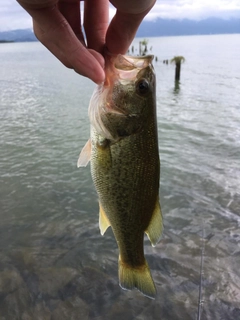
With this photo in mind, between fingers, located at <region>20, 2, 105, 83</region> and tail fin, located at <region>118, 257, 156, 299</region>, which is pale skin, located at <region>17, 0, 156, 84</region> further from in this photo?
tail fin, located at <region>118, 257, 156, 299</region>

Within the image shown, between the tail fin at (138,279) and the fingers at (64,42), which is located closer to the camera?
the fingers at (64,42)

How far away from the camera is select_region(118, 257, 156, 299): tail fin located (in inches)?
109

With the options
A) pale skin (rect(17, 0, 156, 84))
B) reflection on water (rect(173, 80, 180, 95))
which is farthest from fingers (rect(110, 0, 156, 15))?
reflection on water (rect(173, 80, 180, 95))

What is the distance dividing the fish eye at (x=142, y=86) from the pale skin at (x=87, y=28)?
0.84ft

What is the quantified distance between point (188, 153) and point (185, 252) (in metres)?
5.40

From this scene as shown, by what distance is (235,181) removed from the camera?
8539 millimetres

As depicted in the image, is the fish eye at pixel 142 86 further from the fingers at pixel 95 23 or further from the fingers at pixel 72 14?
the fingers at pixel 72 14

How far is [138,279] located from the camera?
111 inches

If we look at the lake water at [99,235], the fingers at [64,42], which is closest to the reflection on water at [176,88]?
the lake water at [99,235]

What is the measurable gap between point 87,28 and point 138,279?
6.88ft

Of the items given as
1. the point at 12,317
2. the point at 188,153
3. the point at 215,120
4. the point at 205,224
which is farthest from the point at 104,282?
the point at 215,120

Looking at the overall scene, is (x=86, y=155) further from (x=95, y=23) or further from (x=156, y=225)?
(x=95, y=23)

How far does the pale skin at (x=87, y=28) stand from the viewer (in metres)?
1.70

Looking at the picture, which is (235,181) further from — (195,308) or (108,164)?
(108,164)
